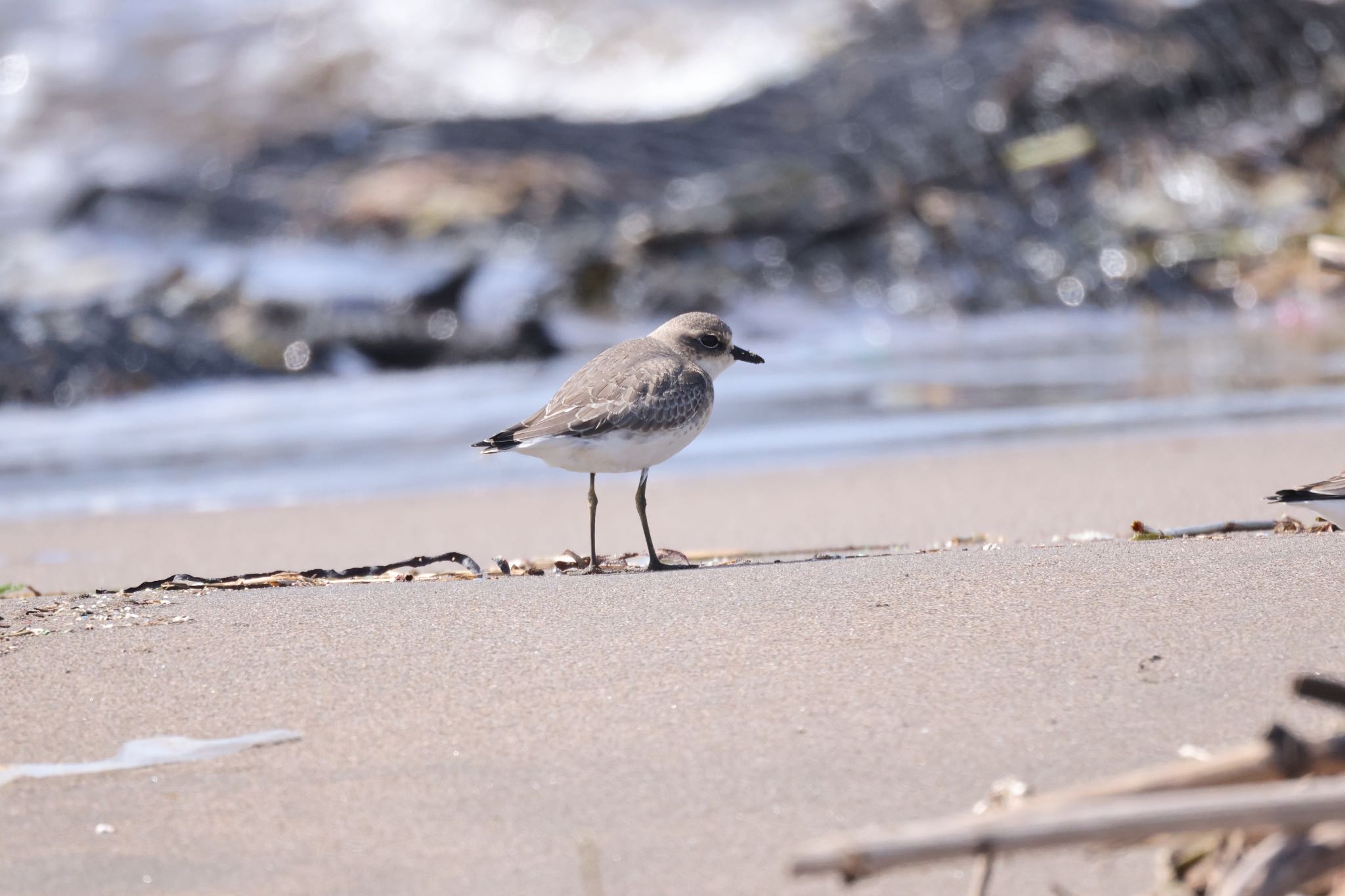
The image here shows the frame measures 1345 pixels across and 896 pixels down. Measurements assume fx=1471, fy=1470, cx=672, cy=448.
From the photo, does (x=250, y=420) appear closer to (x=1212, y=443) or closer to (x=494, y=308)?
(x=494, y=308)

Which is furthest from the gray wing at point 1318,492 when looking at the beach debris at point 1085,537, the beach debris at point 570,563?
the beach debris at point 570,563

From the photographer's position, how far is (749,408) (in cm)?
956

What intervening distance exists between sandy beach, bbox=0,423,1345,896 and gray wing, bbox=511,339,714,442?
2.28 ft

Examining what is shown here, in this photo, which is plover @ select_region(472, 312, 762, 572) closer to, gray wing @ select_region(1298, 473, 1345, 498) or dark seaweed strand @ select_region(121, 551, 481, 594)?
dark seaweed strand @ select_region(121, 551, 481, 594)

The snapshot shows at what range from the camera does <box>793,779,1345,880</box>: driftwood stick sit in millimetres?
1447

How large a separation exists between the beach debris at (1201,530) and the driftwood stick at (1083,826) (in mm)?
2679

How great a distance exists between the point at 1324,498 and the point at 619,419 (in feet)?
6.44

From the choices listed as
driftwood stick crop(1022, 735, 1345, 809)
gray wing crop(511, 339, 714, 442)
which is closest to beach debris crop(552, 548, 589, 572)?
gray wing crop(511, 339, 714, 442)

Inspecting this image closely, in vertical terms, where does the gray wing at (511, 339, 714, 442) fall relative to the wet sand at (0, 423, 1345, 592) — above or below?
above

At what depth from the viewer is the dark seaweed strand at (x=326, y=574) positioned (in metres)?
4.01

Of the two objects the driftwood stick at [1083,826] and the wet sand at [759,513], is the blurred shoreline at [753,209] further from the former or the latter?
the driftwood stick at [1083,826]

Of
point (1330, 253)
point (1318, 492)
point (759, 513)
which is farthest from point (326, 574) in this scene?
point (1330, 253)

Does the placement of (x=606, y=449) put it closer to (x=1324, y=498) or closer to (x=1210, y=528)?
(x=1210, y=528)

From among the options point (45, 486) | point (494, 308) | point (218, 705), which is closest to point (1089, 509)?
point (218, 705)
